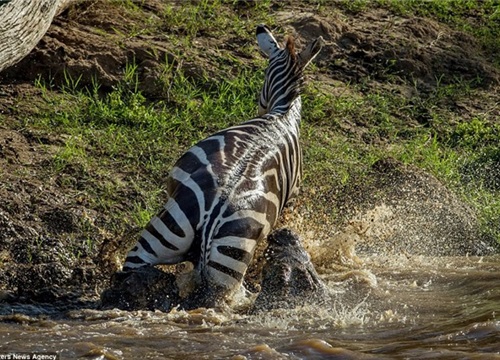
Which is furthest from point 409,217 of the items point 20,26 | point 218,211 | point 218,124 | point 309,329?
point 20,26

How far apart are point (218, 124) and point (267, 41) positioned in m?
1.19

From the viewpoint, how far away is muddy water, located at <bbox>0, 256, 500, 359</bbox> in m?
5.23

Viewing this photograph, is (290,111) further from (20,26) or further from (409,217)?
(20,26)

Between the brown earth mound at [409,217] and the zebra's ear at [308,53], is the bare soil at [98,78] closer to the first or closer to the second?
the brown earth mound at [409,217]

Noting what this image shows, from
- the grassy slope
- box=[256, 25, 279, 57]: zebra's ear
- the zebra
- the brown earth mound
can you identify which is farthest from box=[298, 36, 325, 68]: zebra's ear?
the zebra

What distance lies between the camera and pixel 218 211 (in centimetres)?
625

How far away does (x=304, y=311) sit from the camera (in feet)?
20.2

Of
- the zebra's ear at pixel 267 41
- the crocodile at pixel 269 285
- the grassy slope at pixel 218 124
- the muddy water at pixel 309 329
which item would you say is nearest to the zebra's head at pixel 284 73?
the zebra's ear at pixel 267 41

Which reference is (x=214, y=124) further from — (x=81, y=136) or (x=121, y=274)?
(x=121, y=274)

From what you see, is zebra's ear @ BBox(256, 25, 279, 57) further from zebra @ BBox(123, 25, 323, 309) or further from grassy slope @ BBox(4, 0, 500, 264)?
zebra @ BBox(123, 25, 323, 309)

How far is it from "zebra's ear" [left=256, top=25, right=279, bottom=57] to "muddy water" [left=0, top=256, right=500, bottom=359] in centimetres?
239

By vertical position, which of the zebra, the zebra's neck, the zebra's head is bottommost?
the zebra

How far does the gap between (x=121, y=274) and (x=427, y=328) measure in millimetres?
1820

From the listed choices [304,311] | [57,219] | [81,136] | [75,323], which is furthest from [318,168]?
[75,323]
